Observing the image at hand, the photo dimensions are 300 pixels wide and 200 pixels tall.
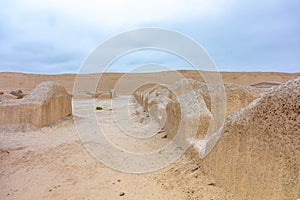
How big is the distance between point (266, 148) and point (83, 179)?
2220mm

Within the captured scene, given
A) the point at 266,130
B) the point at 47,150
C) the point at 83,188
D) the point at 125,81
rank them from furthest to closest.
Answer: the point at 125,81
the point at 47,150
the point at 83,188
the point at 266,130

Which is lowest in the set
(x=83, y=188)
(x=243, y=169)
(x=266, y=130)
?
(x=83, y=188)

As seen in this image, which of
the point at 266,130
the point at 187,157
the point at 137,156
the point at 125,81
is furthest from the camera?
the point at 125,81

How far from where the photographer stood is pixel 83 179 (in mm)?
3133

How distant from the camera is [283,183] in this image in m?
1.64

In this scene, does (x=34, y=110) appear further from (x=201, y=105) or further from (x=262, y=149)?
(x=262, y=149)

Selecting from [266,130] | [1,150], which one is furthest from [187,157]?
[1,150]

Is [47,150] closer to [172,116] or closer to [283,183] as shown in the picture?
[172,116]

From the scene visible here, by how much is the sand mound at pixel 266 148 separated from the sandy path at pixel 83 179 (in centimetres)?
35

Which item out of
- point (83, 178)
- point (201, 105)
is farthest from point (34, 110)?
point (201, 105)

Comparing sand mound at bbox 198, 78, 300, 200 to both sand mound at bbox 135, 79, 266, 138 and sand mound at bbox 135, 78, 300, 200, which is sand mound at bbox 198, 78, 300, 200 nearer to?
sand mound at bbox 135, 78, 300, 200

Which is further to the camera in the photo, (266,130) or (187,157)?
(187,157)

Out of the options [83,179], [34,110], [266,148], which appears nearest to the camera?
[266,148]

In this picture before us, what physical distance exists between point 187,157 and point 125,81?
113 ft
